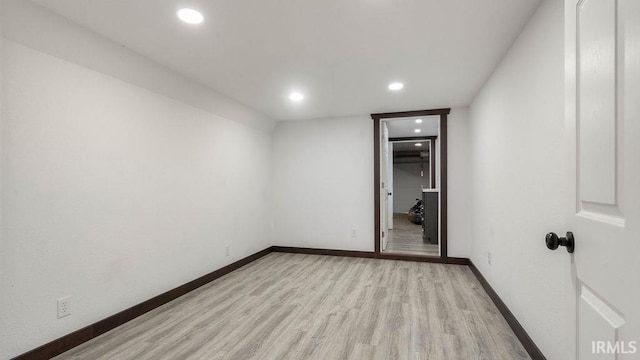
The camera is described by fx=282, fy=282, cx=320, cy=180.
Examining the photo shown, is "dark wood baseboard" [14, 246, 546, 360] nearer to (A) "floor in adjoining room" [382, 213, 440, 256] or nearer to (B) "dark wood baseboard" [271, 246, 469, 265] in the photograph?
(B) "dark wood baseboard" [271, 246, 469, 265]

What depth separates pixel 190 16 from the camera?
5.99 feet

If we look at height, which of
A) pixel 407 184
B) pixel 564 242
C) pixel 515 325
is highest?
pixel 564 242

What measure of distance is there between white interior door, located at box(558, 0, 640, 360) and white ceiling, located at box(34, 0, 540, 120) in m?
1.07

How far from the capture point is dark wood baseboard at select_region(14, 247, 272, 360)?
1797 millimetres

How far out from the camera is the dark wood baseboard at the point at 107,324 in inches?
70.7

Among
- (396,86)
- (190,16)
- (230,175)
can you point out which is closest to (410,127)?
(396,86)

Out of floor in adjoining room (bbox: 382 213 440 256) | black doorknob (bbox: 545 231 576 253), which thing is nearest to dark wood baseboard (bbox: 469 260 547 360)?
black doorknob (bbox: 545 231 576 253)

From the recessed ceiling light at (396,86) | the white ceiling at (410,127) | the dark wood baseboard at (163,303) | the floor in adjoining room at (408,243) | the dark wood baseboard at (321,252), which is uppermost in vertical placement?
the recessed ceiling light at (396,86)

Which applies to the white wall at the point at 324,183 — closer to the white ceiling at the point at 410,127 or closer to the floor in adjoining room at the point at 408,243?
the floor in adjoining room at the point at 408,243

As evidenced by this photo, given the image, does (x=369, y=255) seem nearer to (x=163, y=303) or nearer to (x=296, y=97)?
(x=296, y=97)

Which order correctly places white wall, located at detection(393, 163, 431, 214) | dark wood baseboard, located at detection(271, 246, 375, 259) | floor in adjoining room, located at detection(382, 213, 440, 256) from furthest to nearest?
white wall, located at detection(393, 163, 431, 214) → floor in adjoining room, located at detection(382, 213, 440, 256) → dark wood baseboard, located at detection(271, 246, 375, 259)

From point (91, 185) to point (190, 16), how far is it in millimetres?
1407

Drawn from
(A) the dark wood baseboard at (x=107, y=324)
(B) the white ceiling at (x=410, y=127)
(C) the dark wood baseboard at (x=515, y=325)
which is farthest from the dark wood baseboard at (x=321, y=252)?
(B) the white ceiling at (x=410, y=127)

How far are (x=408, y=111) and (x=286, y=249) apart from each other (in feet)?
9.67
